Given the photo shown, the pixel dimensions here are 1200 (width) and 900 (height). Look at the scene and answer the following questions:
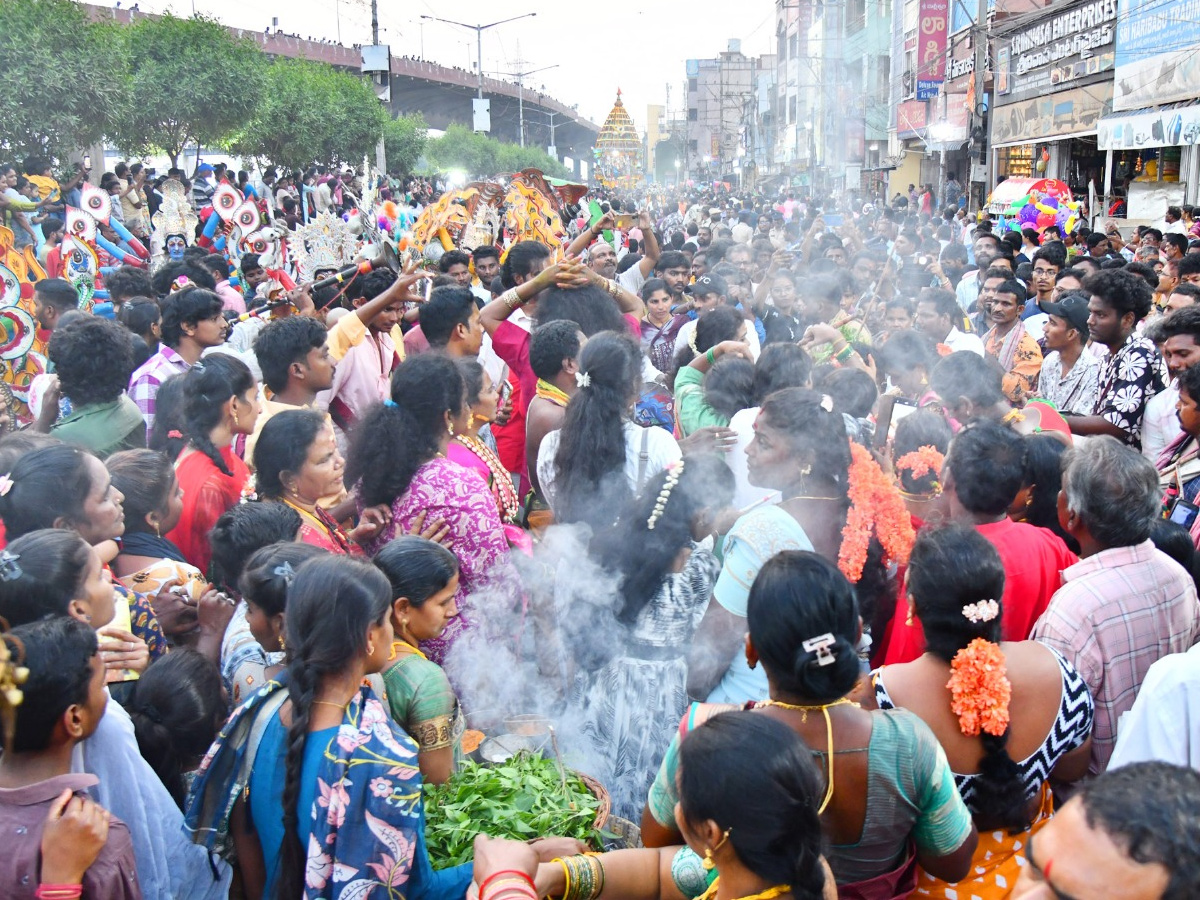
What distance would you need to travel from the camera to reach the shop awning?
569 inches

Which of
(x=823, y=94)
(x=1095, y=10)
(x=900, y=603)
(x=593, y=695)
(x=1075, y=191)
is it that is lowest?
(x=593, y=695)

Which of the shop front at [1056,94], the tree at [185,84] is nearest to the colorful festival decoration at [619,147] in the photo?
the shop front at [1056,94]

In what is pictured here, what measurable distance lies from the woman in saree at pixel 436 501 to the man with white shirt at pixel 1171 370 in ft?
8.96

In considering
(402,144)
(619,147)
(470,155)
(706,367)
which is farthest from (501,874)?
(619,147)

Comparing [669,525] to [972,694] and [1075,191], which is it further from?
[1075,191]

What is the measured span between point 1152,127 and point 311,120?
2238 centimetres

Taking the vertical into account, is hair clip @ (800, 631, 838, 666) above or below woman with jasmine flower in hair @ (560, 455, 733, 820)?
above

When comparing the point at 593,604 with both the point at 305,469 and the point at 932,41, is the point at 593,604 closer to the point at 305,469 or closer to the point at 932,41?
the point at 305,469

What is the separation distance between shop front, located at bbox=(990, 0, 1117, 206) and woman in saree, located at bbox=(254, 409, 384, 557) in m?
19.6

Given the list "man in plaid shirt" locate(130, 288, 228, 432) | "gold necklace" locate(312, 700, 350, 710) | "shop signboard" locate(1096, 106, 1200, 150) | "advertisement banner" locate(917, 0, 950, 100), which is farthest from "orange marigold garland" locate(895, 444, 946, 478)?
"advertisement banner" locate(917, 0, 950, 100)

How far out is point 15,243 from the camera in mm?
7922

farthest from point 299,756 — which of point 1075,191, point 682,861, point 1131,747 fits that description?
point 1075,191

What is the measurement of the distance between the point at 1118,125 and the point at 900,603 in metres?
17.6

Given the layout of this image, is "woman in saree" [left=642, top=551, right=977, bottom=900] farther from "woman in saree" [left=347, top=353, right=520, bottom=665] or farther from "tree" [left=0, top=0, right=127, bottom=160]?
"tree" [left=0, top=0, right=127, bottom=160]
